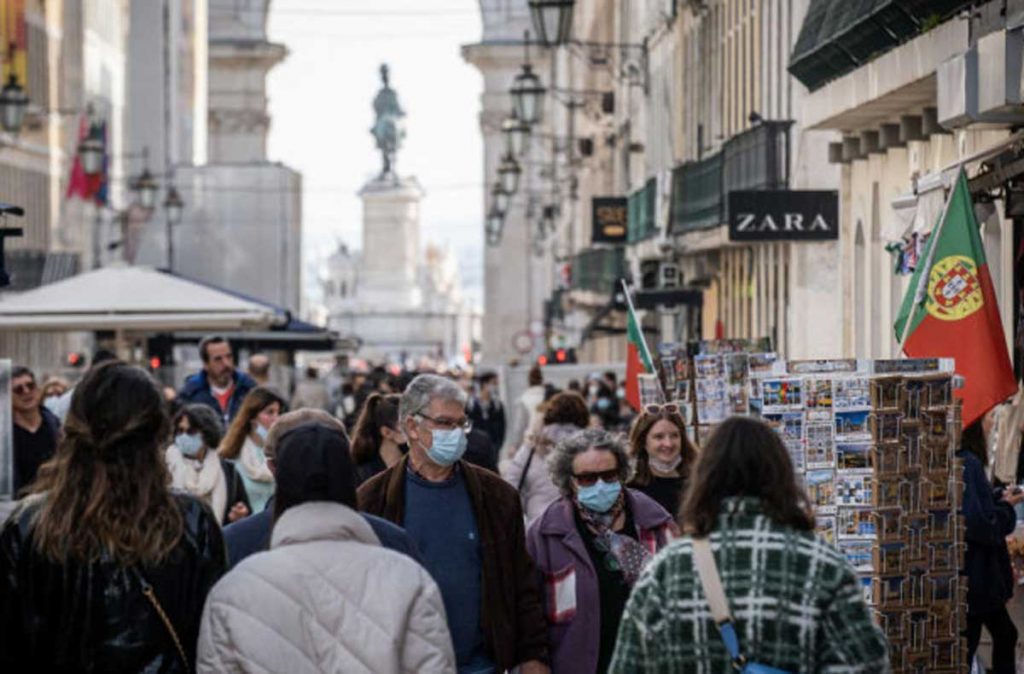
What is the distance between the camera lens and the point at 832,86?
72.1ft

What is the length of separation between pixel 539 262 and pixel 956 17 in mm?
74767

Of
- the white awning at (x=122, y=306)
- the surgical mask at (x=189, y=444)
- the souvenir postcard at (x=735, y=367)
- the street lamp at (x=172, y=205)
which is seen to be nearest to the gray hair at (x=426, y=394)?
the souvenir postcard at (x=735, y=367)

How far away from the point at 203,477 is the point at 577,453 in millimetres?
4439

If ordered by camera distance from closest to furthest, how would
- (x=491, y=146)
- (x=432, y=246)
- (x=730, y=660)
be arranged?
(x=730, y=660) → (x=491, y=146) → (x=432, y=246)

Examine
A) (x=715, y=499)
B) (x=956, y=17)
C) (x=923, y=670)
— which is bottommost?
(x=923, y=670)

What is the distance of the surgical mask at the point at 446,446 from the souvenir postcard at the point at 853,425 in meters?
Result: 1.61

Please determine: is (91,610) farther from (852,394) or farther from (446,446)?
(852,394)

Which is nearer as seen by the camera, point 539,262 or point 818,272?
point 818,272

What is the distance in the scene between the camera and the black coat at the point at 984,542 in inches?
497

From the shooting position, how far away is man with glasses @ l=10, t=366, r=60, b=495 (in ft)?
54.5

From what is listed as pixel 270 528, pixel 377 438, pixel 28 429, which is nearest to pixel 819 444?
pixel 377 438

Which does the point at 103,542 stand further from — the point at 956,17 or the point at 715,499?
the point at 956,17

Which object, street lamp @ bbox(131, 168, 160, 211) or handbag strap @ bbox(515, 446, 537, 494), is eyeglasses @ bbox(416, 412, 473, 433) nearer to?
handbag strap @ bbox(515, 446, 537, 494)

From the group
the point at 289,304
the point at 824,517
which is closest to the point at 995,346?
the point at 824,517
